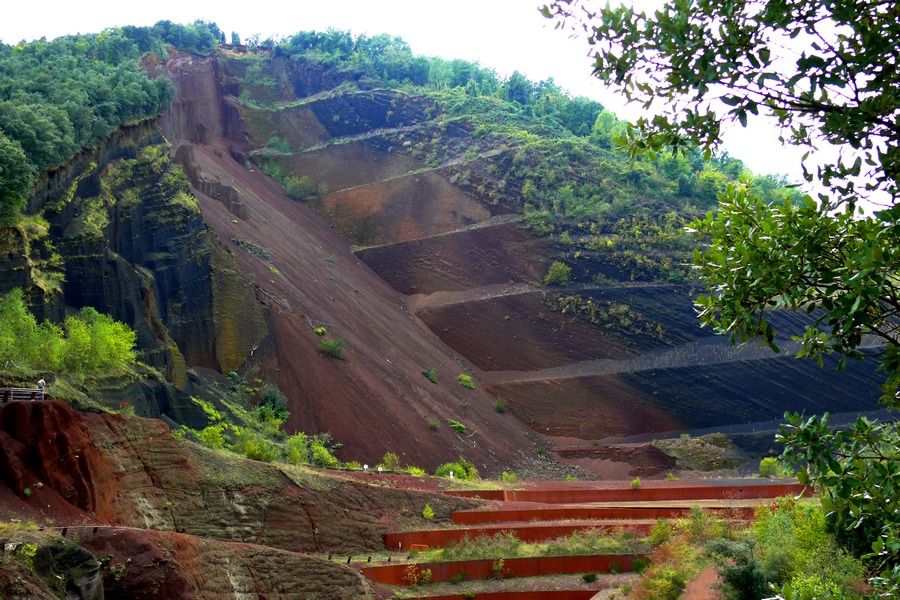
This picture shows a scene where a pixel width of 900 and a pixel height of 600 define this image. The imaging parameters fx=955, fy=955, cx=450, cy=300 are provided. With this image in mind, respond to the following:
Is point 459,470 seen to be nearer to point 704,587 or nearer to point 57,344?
point 57,344

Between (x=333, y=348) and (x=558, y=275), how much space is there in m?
14.8

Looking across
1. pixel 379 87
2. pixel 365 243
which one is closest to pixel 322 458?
pixel 365 243

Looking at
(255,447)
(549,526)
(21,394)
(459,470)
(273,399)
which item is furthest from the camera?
(459,470)

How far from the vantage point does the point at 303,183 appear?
172 ft

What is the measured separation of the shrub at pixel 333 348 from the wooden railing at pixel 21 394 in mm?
17514

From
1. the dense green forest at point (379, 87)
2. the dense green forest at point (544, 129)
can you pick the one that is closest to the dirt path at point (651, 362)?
the dense green forest at point (544, 129)

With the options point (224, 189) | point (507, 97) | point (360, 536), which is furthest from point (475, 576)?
point (507, 97)

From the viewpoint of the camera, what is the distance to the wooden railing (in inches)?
571

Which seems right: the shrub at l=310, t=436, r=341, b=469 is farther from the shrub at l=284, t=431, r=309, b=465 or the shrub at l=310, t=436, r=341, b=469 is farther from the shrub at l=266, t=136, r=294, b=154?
the shrub at l=266, t=136, r=294, b=154

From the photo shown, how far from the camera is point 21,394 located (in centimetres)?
1506

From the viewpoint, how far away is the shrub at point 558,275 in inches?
1746

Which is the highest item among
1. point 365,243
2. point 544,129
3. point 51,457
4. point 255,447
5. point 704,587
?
point 544,129

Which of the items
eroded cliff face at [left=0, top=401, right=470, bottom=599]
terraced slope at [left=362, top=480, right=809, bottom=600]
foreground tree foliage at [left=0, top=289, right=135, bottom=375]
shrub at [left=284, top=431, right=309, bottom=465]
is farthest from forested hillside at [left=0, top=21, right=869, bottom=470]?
terraced slope at [left=362, top=480, right=809, bottom=600]

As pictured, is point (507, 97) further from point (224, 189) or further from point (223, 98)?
point (224, 189)
